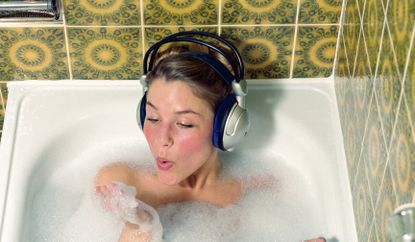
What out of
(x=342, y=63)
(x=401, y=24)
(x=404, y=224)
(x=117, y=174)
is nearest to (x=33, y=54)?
(x=117, y=174)

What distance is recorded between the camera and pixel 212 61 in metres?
1.57

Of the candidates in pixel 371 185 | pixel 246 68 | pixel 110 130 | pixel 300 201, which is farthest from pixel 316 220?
pixel 110 130

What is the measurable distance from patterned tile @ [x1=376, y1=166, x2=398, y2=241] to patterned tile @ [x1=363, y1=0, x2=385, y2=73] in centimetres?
26

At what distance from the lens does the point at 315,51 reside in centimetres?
190

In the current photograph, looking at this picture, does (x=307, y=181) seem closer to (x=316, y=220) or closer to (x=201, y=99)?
(x=316, y=220)

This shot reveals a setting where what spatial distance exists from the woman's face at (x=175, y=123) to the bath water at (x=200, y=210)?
0.21 m

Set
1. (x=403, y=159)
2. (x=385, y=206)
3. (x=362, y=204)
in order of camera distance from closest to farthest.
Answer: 1. (x=403, y=159)
2. (x=385, y=206)
3. (x=362, y=204)

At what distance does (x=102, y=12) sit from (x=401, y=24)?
84 centimetres

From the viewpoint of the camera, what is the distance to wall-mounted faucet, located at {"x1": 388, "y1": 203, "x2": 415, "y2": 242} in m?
0.85

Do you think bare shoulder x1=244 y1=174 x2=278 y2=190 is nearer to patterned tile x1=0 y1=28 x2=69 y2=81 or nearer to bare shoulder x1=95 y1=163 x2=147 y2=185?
bare shoulder x1=95 y1=163 x2=147 y2=185

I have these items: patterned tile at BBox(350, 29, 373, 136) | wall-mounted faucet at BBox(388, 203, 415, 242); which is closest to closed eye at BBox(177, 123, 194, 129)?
patterned tile at BBox(350, 29, 373, 136)

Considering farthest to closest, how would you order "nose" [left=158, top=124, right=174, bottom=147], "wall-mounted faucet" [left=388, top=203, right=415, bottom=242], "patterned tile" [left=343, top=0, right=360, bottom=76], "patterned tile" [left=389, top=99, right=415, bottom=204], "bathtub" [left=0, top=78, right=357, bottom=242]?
"bathtub" [left=0, top=78, right=357, bottom=242] → "patterned tile" [left=343, top=0, right=360, bottom=76] → "nose" [left=158, top=124, right=174, bottom=147] → "patterned tile" [left=389, top=99, right=415, bottom=204] → "wall-mounted faucet" [left=388, top=203, right=415, bottom=242]

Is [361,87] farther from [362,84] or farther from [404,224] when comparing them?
[404,224]

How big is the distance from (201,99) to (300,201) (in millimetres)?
411
